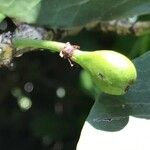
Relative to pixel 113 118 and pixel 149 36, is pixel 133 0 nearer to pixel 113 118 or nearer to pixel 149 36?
pixel 113 118

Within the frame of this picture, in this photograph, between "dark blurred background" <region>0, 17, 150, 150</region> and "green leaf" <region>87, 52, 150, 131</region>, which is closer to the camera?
"green leaf" <region>87, 52, 150, 131</region>

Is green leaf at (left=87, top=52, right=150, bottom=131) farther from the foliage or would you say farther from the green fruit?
the foliage

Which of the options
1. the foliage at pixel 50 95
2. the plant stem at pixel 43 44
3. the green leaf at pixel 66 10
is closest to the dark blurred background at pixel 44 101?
the foliage at pixel 50 95

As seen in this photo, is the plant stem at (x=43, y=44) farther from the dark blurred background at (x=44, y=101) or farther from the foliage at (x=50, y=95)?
the dark blurred background at (x=44, y=101)

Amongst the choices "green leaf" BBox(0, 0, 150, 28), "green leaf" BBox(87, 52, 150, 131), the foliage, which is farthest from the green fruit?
the foliage

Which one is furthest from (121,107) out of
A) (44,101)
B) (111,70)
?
(44,101)

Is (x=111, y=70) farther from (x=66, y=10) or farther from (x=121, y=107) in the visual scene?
(x=66, y=10)

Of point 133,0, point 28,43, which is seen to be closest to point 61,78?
point 133,0
